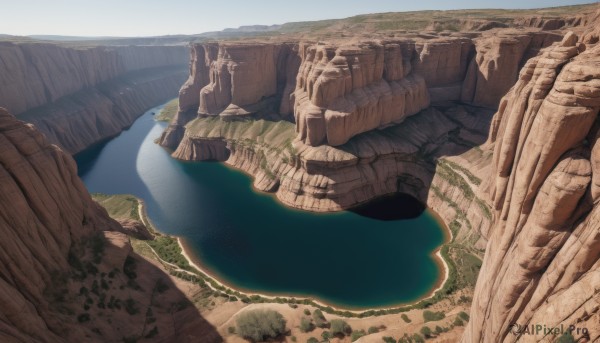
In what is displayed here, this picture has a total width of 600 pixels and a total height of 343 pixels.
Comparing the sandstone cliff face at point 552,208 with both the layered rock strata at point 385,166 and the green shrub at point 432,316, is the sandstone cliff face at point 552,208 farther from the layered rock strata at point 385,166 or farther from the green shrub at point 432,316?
the layered rock strata at point 385,166

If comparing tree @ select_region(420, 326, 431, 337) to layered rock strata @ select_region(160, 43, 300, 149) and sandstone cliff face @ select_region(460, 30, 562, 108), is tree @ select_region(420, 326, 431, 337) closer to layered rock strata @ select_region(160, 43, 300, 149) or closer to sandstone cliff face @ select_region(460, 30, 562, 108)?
sandstone cliff face @ select_region(460, 30, 562, 108)

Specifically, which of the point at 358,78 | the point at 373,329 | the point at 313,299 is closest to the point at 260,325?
the point at 313,299

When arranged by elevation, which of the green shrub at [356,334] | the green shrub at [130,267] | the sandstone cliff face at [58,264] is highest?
the sandstone cliff face at [58,264]

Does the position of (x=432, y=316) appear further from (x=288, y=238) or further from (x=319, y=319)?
(x=288, y=238)

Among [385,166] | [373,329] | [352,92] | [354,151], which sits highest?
[352,92]

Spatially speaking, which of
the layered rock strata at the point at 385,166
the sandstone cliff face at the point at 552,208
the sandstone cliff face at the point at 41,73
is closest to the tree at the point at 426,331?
the sandstone cliff face at the point at 552,208

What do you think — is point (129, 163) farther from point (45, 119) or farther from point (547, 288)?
point (547, 288)
